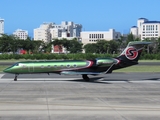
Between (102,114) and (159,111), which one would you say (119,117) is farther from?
(159,111)

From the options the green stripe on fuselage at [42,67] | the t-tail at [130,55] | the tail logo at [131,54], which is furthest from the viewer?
the tail logo at [131,54]

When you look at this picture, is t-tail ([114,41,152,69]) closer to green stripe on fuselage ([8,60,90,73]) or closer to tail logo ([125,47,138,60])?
tail logo ([125,47,138,60])

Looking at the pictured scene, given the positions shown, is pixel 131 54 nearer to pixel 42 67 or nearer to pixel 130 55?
pixel 130 55

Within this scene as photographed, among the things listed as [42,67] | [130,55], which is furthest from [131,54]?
[42,67]

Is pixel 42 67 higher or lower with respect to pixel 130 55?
lower

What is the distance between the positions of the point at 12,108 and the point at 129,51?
21908mm

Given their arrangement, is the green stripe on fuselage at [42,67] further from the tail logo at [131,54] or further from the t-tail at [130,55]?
the tail logo at [131,54]

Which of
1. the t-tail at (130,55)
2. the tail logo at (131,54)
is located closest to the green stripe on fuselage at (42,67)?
the t-tail at (130,55)

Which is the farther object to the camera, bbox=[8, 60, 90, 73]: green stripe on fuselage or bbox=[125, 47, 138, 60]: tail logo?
bbox=[125, 47, 138, 60]: tail logo

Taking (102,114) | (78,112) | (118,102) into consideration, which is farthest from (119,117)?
(118,102)

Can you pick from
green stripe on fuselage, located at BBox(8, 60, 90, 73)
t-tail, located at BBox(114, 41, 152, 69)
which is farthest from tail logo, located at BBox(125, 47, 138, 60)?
green stripe on fuselage, located at BBox(8, 60, 90, 73)

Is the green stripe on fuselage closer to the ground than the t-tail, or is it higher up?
closer to the ground

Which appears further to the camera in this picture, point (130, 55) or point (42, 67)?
point (130, 55)

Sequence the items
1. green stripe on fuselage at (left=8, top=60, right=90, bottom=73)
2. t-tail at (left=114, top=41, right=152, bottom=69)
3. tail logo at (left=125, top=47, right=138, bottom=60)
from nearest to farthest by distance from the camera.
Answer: green stripe on fuselage at (left=8, top=60, right=90, bottom=73)
t-tail at (left=114, top=41, right=152, bottom=69)
tail logo at (left=125, top=47, right=138, bottom=60)
